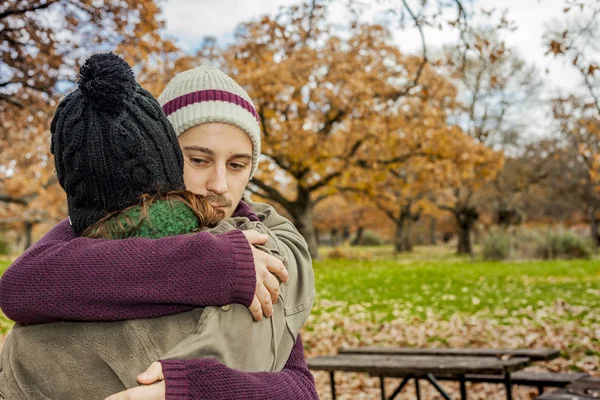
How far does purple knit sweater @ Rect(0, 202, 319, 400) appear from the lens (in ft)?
3.95

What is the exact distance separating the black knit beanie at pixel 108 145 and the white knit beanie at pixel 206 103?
34cm

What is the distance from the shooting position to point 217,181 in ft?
5.43

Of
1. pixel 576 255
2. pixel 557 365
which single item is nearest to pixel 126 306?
pixel 557 365

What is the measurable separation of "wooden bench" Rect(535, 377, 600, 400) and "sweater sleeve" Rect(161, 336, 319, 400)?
3.42 metres

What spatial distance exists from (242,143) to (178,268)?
1.98ft

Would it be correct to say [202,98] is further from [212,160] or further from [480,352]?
[480,352]

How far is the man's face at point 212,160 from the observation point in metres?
1.67

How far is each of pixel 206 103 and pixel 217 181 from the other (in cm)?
23

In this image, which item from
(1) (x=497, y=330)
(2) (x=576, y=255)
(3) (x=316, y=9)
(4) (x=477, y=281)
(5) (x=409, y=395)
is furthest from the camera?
(2) (x=576, y=255)

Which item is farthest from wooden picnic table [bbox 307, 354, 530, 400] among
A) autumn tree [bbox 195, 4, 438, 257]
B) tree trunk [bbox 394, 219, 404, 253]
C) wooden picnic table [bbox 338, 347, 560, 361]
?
tree trunk [bbox 394, 219, 404, 253]

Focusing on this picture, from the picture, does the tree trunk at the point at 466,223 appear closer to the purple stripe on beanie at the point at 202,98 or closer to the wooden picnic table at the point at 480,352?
the wooden picnic table at the point at 480,352

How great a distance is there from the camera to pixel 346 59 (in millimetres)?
19406

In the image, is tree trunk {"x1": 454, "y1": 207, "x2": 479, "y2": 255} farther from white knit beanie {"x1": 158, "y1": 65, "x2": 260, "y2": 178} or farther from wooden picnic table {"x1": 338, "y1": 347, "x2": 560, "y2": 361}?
white knit beanie {"x1": 158, "y1": 65, "x2": 260, "y2": 178}

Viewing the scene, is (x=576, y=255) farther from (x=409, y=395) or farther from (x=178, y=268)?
(x=178, y=268)
